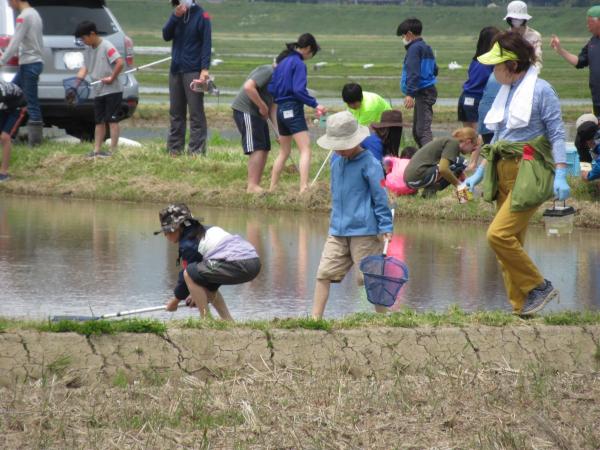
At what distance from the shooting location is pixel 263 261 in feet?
33.9

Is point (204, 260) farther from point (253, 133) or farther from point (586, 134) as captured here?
point (586, 134)

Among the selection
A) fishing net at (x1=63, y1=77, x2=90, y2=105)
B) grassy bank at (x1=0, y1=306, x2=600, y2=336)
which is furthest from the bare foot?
grassy bank at (x1=0, y1=306, x2=600, y2=336)

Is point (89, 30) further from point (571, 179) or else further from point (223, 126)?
point (223, 126)

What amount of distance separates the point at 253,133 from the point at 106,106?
221 centimetres

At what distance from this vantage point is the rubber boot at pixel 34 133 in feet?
49.1

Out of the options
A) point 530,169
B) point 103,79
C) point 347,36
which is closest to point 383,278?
point 530,169

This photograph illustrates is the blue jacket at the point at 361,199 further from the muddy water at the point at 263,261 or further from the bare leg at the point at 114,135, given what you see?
the bare leg at the point at 114,135

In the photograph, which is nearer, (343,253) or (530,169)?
(530,169)

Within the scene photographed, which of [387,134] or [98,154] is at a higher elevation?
[387,134]

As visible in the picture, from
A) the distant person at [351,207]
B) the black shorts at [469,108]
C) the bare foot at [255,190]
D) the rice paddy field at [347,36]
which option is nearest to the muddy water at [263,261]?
the bare foot at [255,190]

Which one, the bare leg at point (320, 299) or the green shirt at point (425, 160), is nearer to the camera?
the bare leg at point (320, 299)

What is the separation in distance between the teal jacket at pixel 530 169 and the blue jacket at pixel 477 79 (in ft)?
19.1

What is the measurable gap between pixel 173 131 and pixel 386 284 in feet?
24.1

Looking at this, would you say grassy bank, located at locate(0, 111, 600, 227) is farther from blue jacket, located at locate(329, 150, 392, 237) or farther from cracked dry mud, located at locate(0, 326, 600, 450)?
cracked dry mud, located at locate(0, 326, 600, 450)
